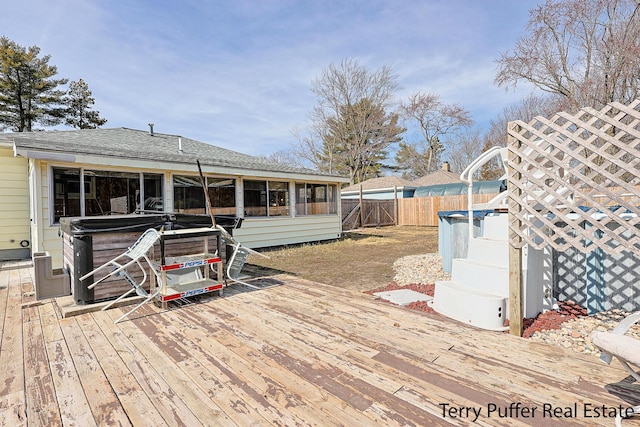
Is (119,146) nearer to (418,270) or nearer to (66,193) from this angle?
(66,193)

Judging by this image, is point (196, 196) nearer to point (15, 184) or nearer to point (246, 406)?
point (15, 184)

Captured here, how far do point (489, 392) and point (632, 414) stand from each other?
0.70m

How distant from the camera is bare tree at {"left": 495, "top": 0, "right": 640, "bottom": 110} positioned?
10.6 m

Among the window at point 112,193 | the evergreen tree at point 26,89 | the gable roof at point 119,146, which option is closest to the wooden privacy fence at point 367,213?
the gable roof at point 119,146

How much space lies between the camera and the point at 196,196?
7.86 metres

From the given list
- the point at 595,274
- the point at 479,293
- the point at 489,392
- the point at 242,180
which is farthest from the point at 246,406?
the point at 242,180

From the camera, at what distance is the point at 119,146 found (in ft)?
25.7

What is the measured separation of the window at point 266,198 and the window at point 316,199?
1.83ft

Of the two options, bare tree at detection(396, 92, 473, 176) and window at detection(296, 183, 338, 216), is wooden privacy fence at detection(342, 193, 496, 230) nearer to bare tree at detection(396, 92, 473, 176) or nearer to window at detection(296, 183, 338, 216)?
window at detection(296, 183, 338, 216)

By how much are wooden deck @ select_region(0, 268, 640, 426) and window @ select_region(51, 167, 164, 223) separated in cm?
333

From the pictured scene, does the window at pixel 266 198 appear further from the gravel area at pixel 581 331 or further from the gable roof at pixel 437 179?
the gable roof at pixel 437 179

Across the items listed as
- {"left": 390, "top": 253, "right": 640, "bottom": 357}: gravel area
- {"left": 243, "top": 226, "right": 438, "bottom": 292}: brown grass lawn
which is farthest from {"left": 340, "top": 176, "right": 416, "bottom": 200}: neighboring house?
{"left": 390, "top": 253, "right": 640, "bottom": 357}: gravel area

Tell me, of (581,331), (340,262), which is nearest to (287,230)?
(340,262)

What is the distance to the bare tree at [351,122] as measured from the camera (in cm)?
2328
